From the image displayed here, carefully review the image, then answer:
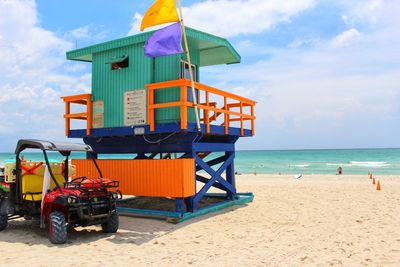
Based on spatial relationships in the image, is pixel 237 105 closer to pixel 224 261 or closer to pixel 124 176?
pixel 124 176

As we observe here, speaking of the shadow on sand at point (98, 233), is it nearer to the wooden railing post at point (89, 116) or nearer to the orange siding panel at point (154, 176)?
the orange siding panel at point (154, 176)

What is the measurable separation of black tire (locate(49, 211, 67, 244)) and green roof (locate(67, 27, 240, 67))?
5378 mm

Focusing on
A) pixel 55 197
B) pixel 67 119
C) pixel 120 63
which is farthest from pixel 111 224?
pixel 120 63

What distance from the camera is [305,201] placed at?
43.0 ft

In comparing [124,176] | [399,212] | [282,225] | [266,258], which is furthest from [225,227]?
[399,212]

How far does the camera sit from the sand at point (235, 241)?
20.9 feet

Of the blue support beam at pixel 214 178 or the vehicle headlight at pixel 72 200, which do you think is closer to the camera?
the vehicle headlight at pixel 72 200

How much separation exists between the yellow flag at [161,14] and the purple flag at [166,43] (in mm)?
Answer: 275

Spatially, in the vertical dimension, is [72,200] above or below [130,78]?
below

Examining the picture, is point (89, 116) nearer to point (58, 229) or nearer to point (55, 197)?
point (55, 197)

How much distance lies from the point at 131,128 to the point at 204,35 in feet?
11.2

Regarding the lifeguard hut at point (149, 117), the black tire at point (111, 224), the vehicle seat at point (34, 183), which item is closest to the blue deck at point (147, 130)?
the lifeguard hut at point (149, 117)

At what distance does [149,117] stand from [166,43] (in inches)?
76.7

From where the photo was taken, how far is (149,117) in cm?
987
